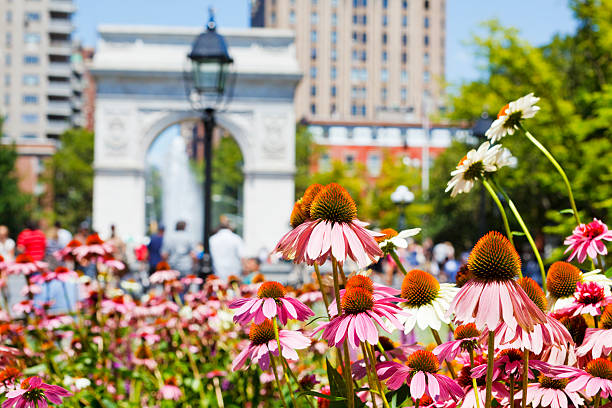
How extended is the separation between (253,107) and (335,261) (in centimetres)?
2857

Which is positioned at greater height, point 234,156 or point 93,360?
point 234,156

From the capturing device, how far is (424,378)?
175 cm

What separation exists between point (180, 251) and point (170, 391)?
8.32 metres

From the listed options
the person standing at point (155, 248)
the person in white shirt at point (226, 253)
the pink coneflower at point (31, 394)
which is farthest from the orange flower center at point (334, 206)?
the person standing at point (155, 248)

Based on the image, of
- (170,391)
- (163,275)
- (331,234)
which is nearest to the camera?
(331,234)

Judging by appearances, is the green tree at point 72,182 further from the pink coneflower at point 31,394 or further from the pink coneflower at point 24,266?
the pink coneflower at point 31,394

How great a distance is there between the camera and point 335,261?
171 cm

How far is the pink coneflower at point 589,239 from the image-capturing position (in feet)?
7.55

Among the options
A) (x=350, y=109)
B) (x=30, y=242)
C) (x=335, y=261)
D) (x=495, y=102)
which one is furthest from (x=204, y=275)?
(x=350, y=109)

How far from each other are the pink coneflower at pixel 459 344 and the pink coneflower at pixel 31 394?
101 cm

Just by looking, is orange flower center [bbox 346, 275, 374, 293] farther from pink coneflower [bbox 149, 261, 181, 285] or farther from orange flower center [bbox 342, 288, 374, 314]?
pink coneflower [bbox 149, 261, 181, 285]

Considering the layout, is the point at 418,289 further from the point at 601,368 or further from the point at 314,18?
the point at 314,18

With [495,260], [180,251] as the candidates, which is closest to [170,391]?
[495,260]

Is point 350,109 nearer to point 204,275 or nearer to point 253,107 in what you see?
point 253,107
